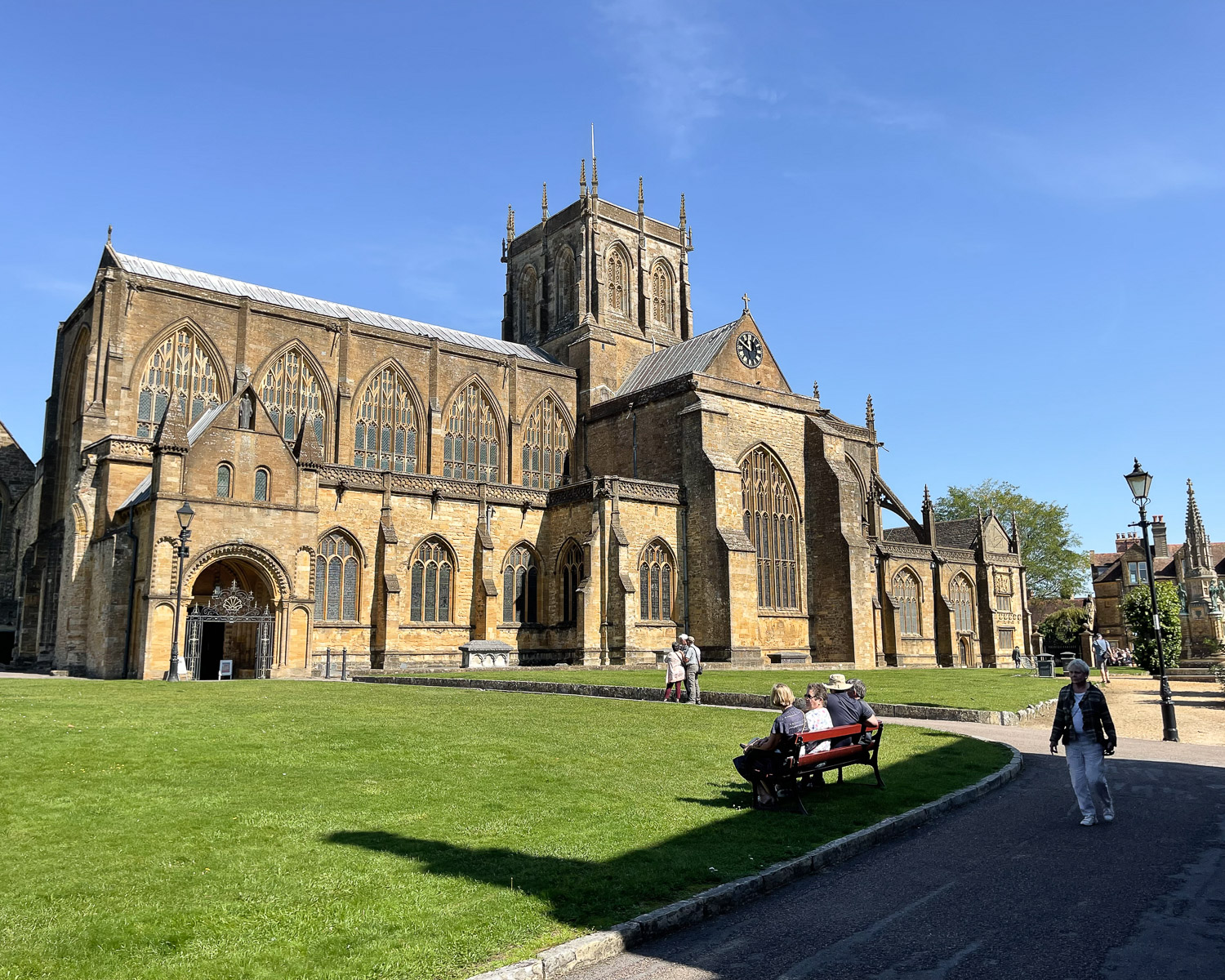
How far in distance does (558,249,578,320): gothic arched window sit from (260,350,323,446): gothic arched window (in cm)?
1741

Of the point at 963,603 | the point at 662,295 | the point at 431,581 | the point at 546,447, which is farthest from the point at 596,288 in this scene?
the point at 963,603

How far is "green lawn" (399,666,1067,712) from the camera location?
21.8 metres

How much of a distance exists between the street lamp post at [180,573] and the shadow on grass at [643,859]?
19681 millimetres

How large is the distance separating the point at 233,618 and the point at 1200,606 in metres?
40.1

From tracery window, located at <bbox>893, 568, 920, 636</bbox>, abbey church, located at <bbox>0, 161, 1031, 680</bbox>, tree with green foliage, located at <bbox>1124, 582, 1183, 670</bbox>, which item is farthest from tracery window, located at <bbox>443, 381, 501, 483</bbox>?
tree with green foliage, located at <bbox>1124, 582, 1183, 670</bbox>

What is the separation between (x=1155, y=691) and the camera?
95.6 ft

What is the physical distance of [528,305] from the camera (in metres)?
56.6

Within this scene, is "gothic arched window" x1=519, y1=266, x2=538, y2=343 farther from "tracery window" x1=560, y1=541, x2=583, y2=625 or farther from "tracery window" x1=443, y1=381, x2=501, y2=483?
"tracery window" x1=560, y1=541, x2=583, y2=625

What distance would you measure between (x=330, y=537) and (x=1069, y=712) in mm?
27283

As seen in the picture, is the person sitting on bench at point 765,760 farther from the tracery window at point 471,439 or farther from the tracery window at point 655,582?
the tracery window at point 471,439

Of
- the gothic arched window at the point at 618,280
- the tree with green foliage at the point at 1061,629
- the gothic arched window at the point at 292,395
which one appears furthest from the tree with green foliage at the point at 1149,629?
the gothic arched window at the point at 292,395

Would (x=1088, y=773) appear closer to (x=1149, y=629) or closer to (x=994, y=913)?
(x=994, y=913)

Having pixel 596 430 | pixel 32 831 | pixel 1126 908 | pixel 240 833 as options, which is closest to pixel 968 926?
pixel 1126 908

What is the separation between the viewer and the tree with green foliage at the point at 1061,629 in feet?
219
